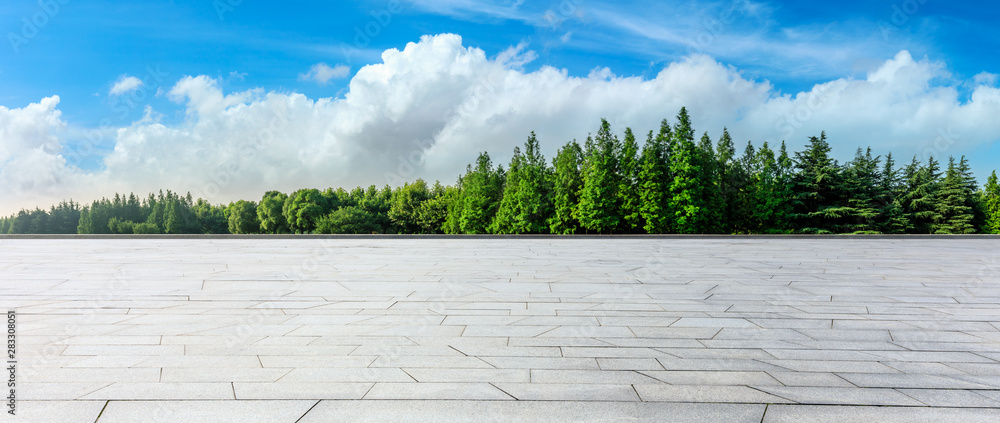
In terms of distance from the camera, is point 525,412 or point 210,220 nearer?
point 525,412

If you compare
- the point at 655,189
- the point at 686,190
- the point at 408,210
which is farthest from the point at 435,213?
the point at 686,190

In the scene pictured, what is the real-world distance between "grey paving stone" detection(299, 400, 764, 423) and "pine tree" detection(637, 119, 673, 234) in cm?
3358

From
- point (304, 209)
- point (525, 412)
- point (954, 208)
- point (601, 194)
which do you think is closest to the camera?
point (525, 412)

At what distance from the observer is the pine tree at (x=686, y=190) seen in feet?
115

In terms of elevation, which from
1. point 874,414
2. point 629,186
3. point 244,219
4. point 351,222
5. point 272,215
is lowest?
point 874,414

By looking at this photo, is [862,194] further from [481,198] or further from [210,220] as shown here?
[210,220]

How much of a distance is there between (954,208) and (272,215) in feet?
246

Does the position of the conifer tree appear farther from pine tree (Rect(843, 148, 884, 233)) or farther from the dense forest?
pine tree (Rect(843, 148, 884, 233))

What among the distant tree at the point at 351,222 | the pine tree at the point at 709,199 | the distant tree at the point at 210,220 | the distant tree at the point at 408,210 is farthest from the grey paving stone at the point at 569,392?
the distant tree at the point at 210,220

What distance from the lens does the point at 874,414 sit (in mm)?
2873

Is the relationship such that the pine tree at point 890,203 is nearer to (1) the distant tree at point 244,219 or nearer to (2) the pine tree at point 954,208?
(2) the pine tree at point 954,208

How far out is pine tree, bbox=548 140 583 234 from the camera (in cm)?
3853

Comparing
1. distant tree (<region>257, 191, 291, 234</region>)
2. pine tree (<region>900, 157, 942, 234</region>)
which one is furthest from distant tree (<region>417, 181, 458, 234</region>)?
pine tree (<region>900, 157, 942, 234</region>)

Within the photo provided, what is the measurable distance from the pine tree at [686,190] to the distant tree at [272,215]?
5601cm
